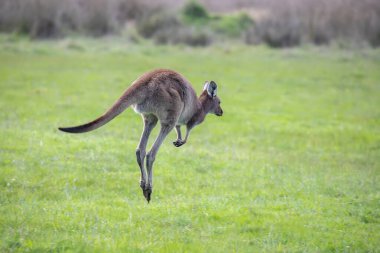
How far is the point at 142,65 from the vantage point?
2622cm

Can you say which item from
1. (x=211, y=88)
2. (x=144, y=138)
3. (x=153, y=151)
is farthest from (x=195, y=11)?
(x=153, y=151)

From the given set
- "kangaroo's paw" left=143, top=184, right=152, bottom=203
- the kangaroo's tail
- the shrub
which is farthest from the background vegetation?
the shrub

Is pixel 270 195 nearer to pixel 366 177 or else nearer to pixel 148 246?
pixel 366 177

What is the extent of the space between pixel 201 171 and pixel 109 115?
4710 millimetres

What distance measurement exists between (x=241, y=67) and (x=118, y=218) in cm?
2015

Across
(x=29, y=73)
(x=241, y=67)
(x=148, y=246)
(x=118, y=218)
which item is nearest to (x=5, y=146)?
(x=118, y=218)

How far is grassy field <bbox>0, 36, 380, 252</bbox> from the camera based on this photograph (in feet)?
24.7

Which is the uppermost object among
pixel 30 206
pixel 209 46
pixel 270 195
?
pixel 30 206

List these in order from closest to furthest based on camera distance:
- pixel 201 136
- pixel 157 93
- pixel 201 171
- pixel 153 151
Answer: pixel 157 93 < pixel 153 151 < pixel 201 171 < pixel 201 136

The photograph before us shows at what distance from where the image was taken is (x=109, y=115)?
6809mm

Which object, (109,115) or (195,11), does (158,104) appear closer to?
(109,115)

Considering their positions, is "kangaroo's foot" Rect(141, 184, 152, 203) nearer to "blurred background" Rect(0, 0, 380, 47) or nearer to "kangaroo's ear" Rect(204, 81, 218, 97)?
"kangaroo's ear" Rect(204, 81, 218, 97)

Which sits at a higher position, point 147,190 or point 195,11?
point 147,190

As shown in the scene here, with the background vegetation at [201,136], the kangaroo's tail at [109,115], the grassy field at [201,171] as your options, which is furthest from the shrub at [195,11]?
the kangaroo's tail at [109,115]
